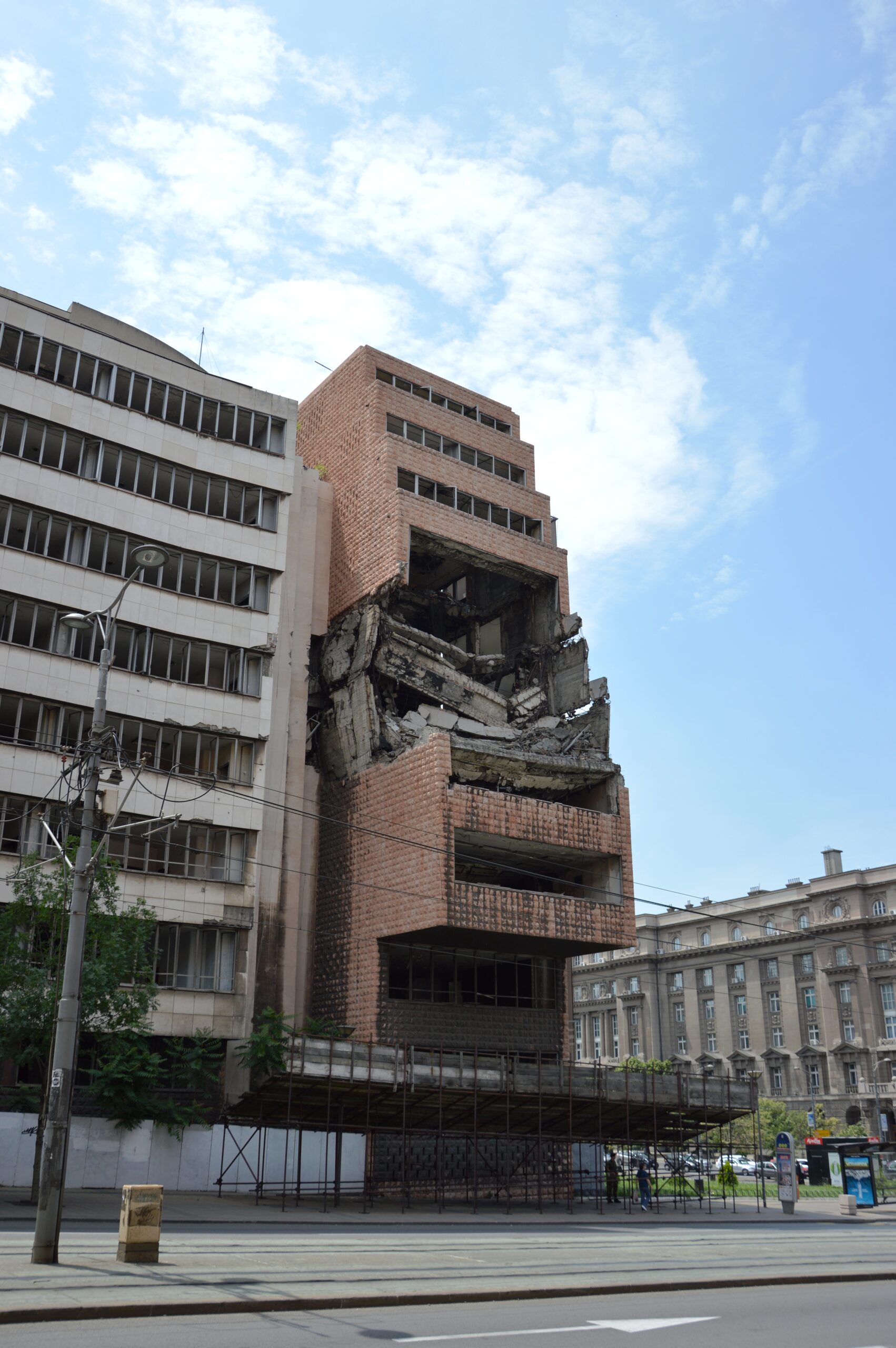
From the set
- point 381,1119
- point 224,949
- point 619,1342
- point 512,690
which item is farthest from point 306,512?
point 619,1342

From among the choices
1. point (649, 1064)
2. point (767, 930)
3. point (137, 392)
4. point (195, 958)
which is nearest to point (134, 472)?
point (137, 392)

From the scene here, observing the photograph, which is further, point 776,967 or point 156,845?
point 776,967

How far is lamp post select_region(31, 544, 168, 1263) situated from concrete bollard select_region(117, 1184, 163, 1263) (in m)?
0.87

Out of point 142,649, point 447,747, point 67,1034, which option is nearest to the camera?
point 67,1034

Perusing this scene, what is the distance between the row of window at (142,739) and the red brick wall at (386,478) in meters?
8.51

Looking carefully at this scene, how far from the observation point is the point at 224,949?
140 feet

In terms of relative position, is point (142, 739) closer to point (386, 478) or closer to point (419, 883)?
point (419, 883)

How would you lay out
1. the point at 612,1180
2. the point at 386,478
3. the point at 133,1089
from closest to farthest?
the point at 133,1089 < the point at 612,1180 < the point at 386,478

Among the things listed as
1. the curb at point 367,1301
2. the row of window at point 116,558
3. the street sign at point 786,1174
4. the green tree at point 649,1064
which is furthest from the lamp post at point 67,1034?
the green tree at point 649,1064

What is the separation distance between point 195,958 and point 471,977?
11656mm

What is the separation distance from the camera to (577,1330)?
38.5 ft

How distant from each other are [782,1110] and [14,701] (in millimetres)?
73052

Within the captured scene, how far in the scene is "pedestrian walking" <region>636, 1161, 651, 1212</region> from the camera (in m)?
Result: 38.7

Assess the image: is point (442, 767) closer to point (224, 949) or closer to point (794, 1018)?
point (224, 949)
